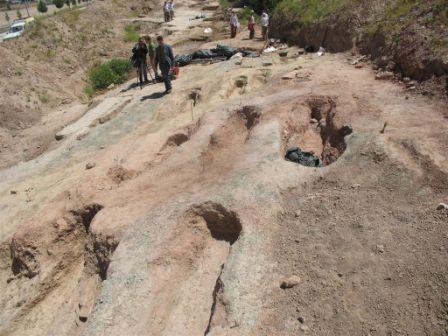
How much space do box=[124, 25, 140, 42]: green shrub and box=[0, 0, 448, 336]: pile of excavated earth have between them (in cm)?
1762

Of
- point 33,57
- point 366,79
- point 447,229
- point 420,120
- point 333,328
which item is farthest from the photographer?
point 33,57

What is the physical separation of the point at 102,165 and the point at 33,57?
15.7 metres

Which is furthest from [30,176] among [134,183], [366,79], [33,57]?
[33,57]

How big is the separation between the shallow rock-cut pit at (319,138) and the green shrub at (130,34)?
20.6 metres

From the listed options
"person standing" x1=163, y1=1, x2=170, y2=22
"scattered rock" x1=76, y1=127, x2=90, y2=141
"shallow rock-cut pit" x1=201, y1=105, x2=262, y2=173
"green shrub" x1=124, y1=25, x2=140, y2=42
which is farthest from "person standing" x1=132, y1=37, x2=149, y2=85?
"person standing" x1=163, y1=1, x2=170, y2=22

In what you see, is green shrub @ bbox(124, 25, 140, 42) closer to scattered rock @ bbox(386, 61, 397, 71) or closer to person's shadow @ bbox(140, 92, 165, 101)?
person's shadow @ bbox(140, 92, 165, 101)

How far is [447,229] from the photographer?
18.9 ft

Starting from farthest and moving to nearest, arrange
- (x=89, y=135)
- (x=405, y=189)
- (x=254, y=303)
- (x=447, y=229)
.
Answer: (x=89, y=135) → (x=405, y=189) → (x=447, y=229) → (x=254, y=303)

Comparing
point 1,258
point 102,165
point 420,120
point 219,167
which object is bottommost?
point 1,258

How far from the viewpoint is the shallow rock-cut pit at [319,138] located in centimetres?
870

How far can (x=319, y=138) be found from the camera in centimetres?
987

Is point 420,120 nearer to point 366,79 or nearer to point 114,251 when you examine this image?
point 366,79

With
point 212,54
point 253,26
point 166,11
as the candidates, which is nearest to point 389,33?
point 212,54

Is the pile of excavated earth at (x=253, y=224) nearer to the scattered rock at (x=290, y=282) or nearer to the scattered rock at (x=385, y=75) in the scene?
the scattered rock at (x=290, y=282)
